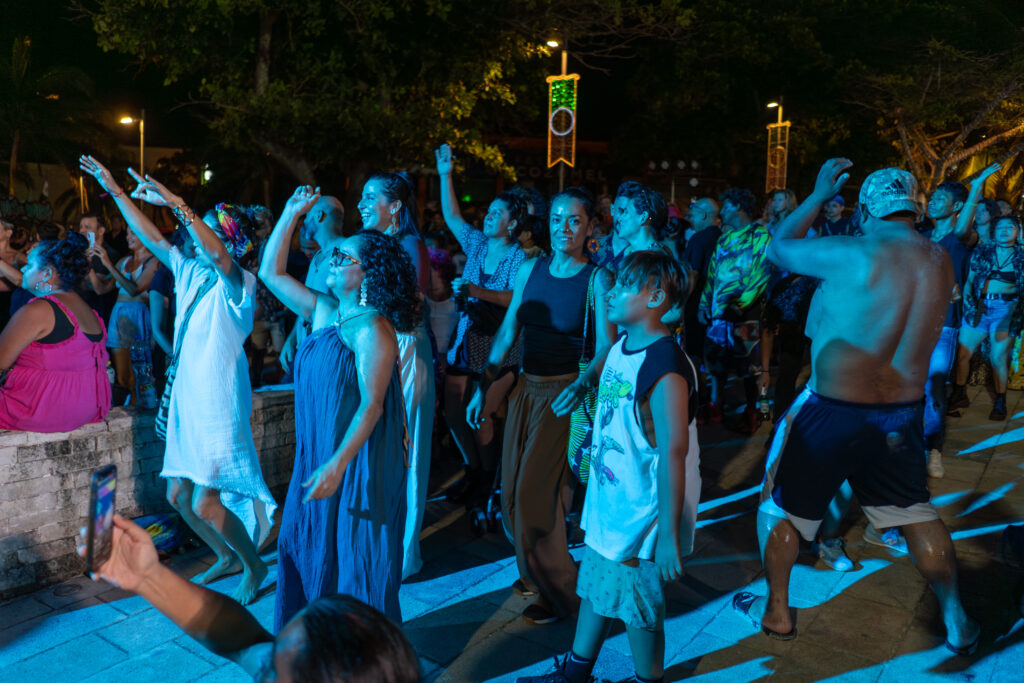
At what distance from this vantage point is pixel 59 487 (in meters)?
4.26

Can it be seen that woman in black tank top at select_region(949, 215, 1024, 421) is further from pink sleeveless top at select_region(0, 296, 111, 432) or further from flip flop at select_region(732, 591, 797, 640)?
pink sleeveless top at select_region(0, 296, 111, 432)

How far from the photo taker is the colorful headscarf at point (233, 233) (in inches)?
164

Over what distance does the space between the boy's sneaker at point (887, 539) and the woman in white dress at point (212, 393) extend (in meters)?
3.43

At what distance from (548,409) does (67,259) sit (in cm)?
261

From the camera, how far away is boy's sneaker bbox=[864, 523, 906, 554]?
4758 mm

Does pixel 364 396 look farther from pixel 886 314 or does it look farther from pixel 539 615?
pixel 886 314

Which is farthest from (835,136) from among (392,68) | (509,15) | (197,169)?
(197,169)

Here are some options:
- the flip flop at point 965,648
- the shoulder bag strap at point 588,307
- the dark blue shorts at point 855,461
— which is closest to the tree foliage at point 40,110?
the shoulder bag strap at point 588,307

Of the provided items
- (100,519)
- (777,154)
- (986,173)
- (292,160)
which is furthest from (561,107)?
(100,519)

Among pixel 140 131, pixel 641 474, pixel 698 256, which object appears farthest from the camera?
pixel 140 131

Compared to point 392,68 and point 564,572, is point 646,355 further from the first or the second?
point 392,68

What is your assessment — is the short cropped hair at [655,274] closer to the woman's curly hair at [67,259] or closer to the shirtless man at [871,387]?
the shirtless man at [871,387]

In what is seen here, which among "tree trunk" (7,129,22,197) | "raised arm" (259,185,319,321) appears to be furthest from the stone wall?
"tree trunk" (7,129,22,197)

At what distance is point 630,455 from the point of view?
2.91 m
